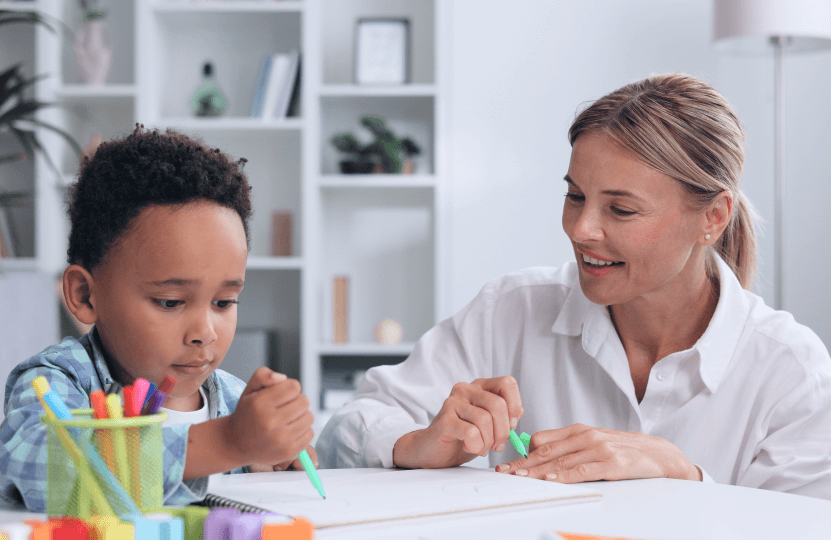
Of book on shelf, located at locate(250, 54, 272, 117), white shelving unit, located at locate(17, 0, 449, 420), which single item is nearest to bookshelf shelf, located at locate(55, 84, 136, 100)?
white shelving unit, located at locate(17, 0, 449, 420)

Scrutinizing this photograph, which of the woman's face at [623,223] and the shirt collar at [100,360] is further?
the woman's face at [623,223]

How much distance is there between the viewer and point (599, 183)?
3.93ft

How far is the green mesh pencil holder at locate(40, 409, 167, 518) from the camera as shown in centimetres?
54

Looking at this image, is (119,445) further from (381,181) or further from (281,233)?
(281,233)

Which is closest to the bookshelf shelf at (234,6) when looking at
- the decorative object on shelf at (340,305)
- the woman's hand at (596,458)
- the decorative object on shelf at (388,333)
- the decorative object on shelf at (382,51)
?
the decorative object on shelf at (382,51)

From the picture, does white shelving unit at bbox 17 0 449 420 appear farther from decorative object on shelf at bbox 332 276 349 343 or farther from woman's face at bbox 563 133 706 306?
woman's face at bbox 563 133 706 306

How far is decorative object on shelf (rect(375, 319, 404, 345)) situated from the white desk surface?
86.3 inches

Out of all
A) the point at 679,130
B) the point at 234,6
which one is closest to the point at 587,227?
the point at 679,130

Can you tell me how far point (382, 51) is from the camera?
3.10 metres

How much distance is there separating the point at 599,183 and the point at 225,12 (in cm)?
227

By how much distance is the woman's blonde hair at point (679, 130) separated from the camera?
3.90 feet

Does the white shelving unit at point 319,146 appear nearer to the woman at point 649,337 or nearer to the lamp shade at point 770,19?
the lamp shade at point 770,19

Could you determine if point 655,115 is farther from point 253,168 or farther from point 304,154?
point 253,168

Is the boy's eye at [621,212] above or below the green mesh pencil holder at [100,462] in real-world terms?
above
